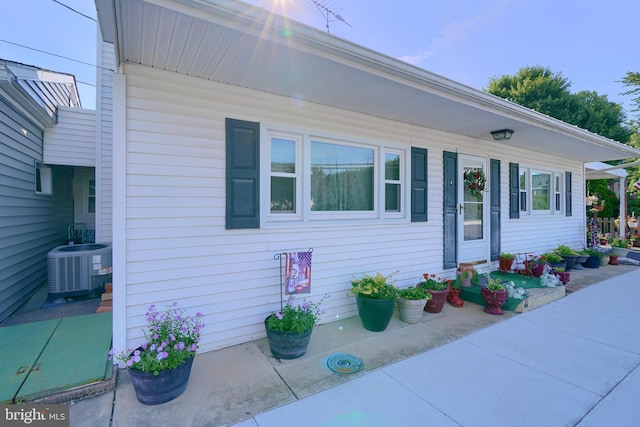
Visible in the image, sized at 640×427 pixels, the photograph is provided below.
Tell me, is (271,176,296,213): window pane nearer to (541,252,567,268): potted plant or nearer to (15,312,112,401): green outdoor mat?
(15,312,112,401): green outdoor mat

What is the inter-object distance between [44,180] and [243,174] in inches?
178

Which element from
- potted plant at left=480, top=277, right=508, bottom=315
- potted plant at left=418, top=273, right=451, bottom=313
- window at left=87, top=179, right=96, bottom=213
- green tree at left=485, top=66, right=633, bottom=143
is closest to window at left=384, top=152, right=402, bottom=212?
potted plant at left=418, top=273, right=451, bottom=313

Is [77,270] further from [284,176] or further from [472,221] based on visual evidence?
[472,221]

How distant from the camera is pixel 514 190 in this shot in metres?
5.80

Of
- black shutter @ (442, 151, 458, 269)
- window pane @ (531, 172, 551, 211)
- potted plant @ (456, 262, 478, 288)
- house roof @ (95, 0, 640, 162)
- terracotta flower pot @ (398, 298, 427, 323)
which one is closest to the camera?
house roof @ (95, 0, 640, 162)

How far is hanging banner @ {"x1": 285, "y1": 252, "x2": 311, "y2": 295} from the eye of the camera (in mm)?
3023

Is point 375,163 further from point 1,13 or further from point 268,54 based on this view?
point 1,13

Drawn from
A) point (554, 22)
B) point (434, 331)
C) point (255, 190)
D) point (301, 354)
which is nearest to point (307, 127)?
point (255, 190)

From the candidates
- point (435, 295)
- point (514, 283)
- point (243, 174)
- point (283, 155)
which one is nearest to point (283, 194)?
point (283, 155)

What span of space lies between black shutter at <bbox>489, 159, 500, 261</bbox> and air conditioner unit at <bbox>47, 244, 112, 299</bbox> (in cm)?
646

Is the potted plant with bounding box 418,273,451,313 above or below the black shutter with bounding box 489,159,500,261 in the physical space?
below

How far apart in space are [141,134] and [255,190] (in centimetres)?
111

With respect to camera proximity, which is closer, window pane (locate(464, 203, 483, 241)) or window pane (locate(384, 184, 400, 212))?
window pane (locate(384, 184, 400, 212))

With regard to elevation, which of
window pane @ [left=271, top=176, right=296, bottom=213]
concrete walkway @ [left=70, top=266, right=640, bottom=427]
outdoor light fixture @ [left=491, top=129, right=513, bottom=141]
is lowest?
concrete walkway @ [left=70, top=266, right=640, bottom=427]
